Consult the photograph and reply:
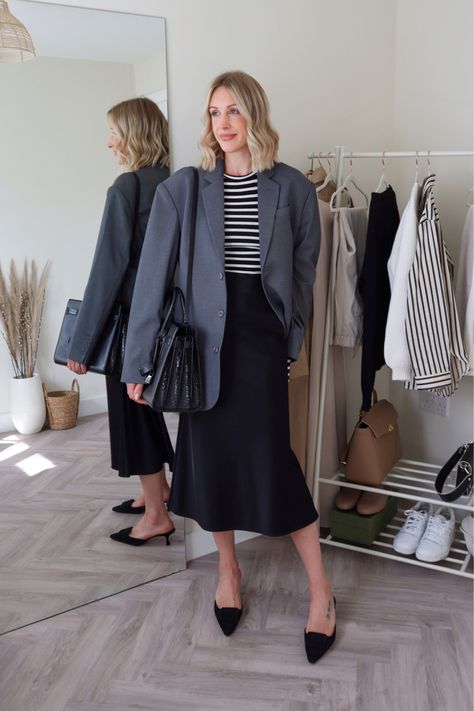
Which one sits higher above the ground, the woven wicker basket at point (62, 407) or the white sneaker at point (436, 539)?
the woven wicker basket at point (62, 407)

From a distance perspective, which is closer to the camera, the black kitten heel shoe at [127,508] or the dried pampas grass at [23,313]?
the dried pampas grass at [23,313]

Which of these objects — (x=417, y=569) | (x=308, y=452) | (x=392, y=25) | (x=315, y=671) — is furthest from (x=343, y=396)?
(x=392, y=25)

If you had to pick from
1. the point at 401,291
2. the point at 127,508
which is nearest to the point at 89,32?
the point at 401,291

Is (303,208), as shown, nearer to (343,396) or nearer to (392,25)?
(343,396)

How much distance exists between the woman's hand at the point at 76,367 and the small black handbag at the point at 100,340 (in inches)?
0.6

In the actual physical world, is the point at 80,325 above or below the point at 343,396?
above

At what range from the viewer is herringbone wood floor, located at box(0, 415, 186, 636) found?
203cm

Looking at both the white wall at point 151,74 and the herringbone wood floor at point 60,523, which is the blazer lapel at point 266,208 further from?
the herringbone wood floor at point 60,523

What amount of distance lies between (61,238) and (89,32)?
23.2 inches

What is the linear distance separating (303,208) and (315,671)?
4.25ft

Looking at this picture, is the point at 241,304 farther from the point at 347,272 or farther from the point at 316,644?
the point at 316,644

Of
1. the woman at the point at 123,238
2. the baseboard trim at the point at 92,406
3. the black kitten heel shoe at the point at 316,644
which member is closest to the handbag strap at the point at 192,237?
the woman at the point at 123,238

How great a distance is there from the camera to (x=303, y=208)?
1951mm

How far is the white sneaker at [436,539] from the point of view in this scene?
2299mm
